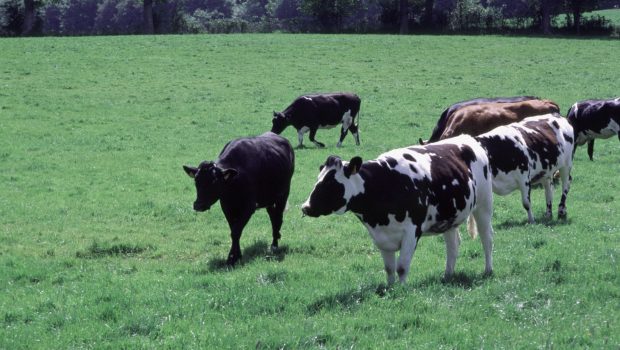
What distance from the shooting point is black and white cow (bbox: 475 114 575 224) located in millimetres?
13102

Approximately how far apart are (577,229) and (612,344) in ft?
20.7

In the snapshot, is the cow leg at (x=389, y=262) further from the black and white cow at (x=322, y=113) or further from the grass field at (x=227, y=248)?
the black and white cow at (x=322, y=113)

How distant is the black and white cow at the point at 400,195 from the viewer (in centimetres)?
906

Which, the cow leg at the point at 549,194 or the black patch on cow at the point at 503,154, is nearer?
the black patch on cow at the point at 503,154

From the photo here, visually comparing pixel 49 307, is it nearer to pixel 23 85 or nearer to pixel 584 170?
pixel 584 170

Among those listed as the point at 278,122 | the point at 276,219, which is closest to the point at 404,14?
the point at 278,122

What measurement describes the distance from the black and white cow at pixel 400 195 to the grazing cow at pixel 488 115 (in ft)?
22.5

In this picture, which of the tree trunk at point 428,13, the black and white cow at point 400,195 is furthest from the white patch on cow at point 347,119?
the tree trunk at point 428,13

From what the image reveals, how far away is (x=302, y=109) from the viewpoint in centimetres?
2561

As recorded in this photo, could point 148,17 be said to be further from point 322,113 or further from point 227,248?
point 227,248

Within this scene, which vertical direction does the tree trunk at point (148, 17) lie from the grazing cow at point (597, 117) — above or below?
above

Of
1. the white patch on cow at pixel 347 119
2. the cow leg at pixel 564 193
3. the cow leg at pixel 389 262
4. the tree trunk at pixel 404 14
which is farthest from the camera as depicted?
the tree trunk at pixel 404 14

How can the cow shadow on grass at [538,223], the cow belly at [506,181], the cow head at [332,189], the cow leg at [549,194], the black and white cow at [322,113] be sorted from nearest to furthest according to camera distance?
1. the cow head at [332,189]
2. the cow belly at [506,181]
3. the cow shadow on grass at [538,223]
4. the cow leg at [549,194]
5. the black and white cow at [322,113]

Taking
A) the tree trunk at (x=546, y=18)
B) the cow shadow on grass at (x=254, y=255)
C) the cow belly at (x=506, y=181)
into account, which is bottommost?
the cow shadow on grass at (x=254, y=255)
